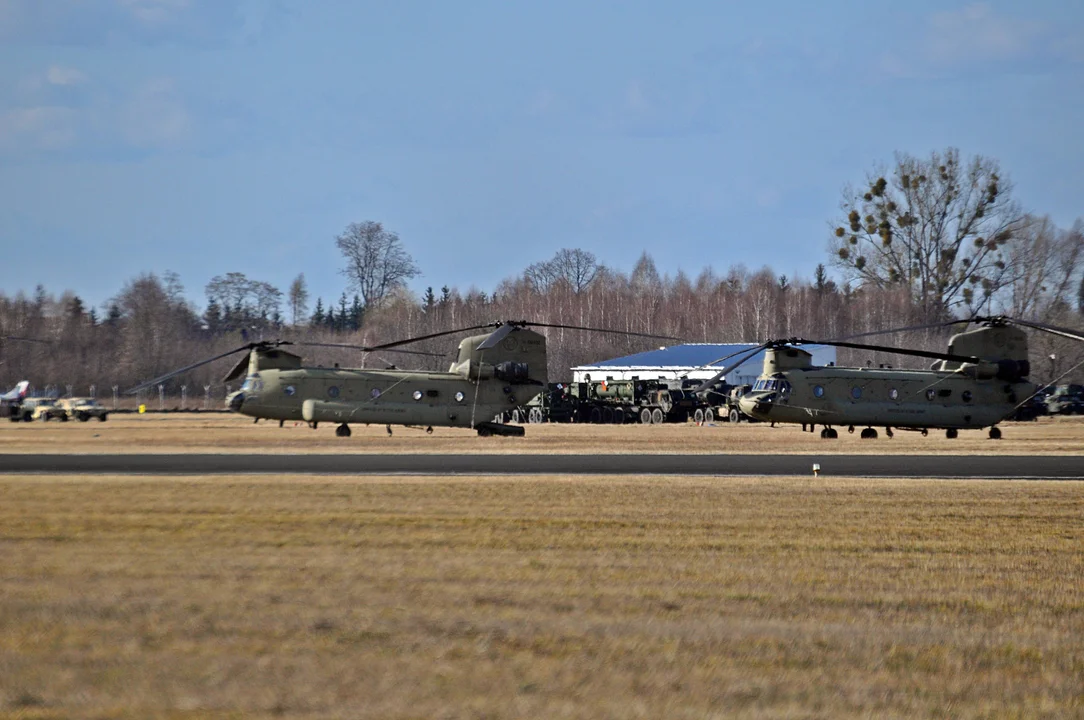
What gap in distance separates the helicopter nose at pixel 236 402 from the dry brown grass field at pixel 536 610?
70.5 feet

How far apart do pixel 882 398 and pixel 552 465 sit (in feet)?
53.3

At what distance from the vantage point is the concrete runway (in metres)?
23.3

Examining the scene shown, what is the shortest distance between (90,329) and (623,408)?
237 ft

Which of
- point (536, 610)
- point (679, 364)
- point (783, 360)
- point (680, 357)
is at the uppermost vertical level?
point (680, 357)

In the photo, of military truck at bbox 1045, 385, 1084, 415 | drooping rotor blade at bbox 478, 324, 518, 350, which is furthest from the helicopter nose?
military truck at bbox 1045, 385, 1084, 415

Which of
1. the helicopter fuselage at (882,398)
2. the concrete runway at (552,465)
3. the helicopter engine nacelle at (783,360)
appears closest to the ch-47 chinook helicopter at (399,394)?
the helicopter fuselage at (882,398)

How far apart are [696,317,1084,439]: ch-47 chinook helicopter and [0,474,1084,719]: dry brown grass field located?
20453mm

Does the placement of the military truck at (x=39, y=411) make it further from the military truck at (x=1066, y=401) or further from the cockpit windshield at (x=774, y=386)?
the military truck at (x=1066, y=401)

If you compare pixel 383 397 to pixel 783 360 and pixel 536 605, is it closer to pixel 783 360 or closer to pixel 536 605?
pixel 783 360

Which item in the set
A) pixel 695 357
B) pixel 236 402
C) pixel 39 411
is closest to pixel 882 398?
pixel 236 402

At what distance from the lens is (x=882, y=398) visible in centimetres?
3784

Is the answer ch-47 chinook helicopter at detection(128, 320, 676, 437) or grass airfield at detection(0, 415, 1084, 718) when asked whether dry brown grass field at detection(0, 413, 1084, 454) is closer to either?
ch-47 chinook helicopter at detection(128, 320, 676, 437)

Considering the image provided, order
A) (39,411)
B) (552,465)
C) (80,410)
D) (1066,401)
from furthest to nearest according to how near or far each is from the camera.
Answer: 1. (39,411)
2. (1066,401)
3. (80,410)
4. (552,465)

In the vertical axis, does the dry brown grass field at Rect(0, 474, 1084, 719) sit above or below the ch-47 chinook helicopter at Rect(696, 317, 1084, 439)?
below
